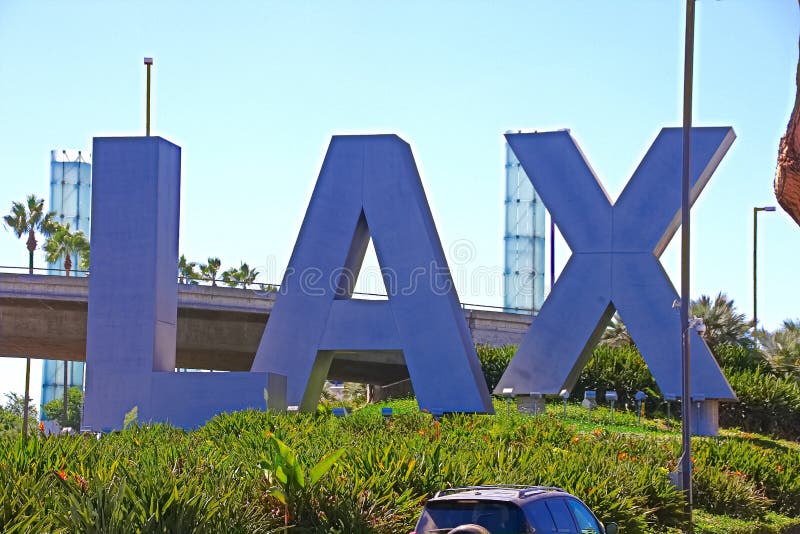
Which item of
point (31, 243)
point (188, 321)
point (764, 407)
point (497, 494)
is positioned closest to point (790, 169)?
point (497, 494)

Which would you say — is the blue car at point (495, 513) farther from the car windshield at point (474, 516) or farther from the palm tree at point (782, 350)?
the palm tree at point (782, 350)

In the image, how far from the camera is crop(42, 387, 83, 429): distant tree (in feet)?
260

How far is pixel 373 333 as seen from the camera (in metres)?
30.2

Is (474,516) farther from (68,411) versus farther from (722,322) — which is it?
(68,411)

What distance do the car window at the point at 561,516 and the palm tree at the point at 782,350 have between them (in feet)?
109

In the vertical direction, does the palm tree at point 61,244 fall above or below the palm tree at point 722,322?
above

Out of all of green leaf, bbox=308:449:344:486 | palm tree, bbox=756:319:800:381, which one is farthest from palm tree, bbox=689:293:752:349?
green leaf, bbox=308:449:344:486

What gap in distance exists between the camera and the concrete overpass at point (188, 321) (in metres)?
42.6

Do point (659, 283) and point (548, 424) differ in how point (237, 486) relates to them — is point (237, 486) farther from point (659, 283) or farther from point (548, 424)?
point (659, 283)

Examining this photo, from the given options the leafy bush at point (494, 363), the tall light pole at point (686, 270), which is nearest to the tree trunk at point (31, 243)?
the leafy bush at point (494, 363)

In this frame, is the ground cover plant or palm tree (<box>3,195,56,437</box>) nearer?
the ground cover plant

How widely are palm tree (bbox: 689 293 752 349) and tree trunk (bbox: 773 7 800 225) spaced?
40772 mm

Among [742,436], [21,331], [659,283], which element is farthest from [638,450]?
[21,331]

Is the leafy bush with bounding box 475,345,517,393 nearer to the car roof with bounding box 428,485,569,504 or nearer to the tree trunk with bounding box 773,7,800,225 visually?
the car roof with bounding box 428,485,569,504
